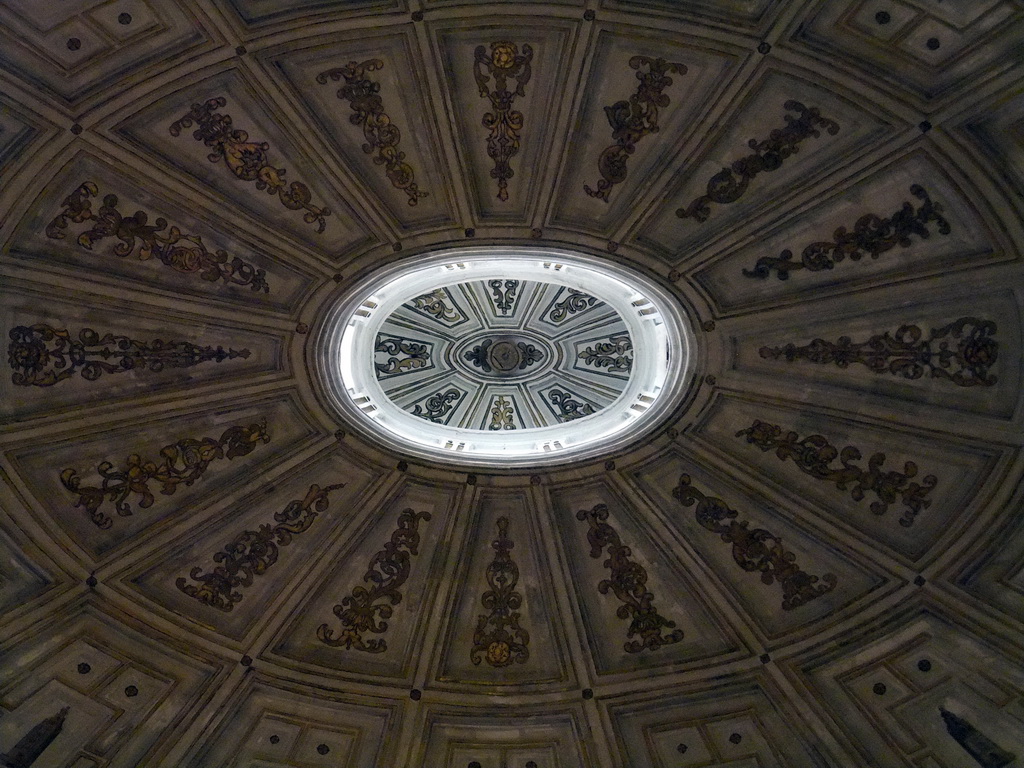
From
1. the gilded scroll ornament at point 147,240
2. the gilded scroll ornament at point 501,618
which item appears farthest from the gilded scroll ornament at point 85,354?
the gilded scroll ornament at point 501,618

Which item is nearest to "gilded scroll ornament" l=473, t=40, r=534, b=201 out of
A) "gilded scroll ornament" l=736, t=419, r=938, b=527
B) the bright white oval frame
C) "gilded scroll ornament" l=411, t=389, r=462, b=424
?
the bright white oval frame

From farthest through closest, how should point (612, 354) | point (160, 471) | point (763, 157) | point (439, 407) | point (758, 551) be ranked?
point (439, 407), point (612, 354), point (758, 551), point (160, 471), point (763, 157)

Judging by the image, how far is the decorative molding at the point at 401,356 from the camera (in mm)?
20453

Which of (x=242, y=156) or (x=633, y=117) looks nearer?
(x=633, y=117)

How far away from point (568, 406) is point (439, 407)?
3257 mm

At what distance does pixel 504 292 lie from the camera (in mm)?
21172

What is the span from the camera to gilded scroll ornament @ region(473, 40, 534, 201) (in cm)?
1297

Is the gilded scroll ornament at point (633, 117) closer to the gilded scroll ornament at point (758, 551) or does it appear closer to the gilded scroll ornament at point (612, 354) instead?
the gilded scroll ornament at point (612, 354)

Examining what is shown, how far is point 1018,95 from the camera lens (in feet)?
39.0

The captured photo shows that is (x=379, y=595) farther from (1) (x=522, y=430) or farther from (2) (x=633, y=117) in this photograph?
(2) (x=633, y=117)

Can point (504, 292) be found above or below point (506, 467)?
above

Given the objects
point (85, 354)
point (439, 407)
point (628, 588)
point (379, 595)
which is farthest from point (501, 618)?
point (85, 354)

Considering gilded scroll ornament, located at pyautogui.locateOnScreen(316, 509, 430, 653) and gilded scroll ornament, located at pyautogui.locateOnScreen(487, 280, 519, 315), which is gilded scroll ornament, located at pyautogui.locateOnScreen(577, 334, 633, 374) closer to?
gilded scroll ornament, located at pyautogui.locateOnScreen(487, 280, 519, 315)

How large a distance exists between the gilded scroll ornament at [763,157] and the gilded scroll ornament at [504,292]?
700 centimetres
